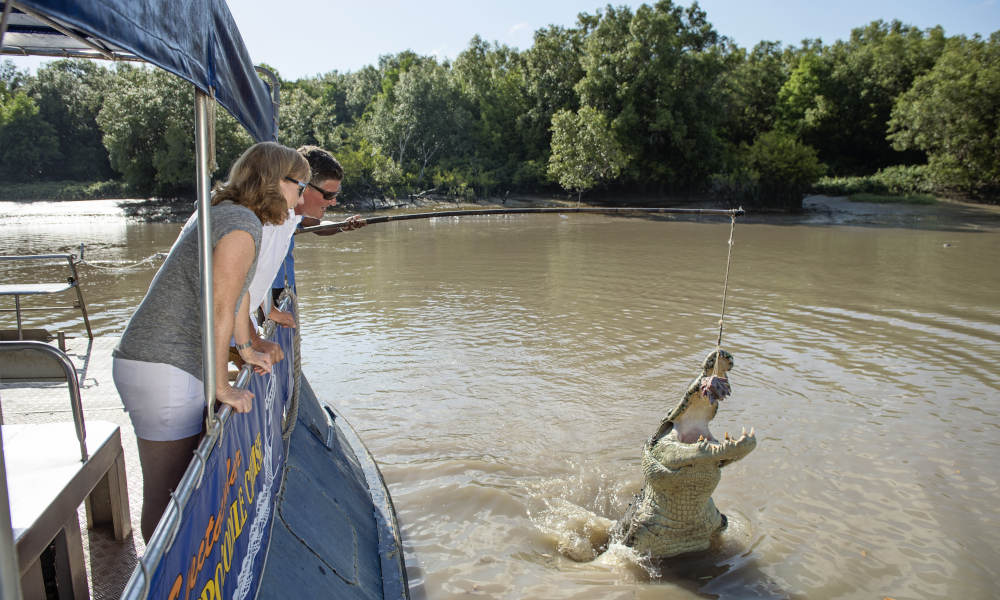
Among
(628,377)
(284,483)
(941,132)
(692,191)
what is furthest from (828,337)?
(941,132)

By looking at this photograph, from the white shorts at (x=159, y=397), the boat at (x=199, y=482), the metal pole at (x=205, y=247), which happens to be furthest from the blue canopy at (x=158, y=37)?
the white shorts at (x=159, y=397)

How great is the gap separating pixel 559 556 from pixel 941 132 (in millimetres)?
47022

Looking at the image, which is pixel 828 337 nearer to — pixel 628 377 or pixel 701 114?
pixel 628 377

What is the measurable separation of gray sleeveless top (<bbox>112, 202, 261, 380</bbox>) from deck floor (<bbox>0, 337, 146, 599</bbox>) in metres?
A: 0.45

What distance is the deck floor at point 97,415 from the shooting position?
2662 millimetres

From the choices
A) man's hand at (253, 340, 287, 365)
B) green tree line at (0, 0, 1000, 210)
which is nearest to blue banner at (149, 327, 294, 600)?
man's hand at (253, 340, 287, 365)

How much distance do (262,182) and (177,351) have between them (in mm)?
775

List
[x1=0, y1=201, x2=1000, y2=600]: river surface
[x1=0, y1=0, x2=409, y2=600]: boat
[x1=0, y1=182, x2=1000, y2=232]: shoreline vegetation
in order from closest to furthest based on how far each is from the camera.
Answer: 1. [x1=0, y1=0, x2=409, y2=600]: boat
2. [x1=0, y1=201, x2=1000, y2=600]: river surface
3. [x1=0, y1=182, x2=1000, y2=232]: shoreline vegetation

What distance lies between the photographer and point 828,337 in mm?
10617

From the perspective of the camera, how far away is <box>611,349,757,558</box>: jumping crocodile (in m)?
4.39

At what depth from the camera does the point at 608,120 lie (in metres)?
41.1

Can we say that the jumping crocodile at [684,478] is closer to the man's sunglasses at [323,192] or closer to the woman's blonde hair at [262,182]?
the man's sunglasses at [323,192]

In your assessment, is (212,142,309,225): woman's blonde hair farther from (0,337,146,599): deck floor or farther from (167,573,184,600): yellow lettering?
(167,573,184,600): yellow lettering

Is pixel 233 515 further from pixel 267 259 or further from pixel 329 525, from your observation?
pixel 329 525
